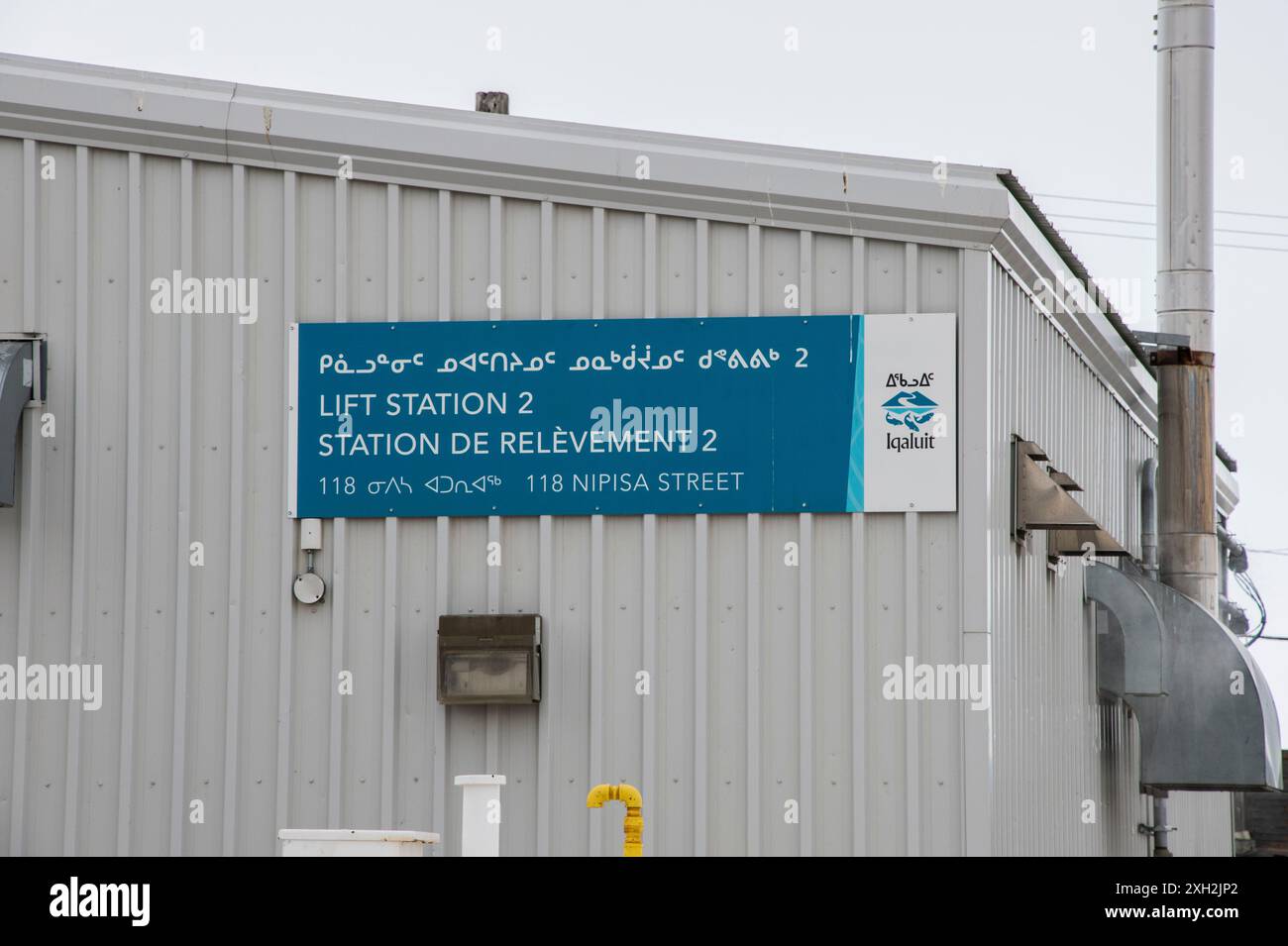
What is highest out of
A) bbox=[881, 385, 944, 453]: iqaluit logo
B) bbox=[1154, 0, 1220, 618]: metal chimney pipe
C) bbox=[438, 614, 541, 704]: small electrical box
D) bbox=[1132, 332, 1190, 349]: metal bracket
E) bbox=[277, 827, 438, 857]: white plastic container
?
bbox=[1154, 0, 1220, 618]: metal chimney pipe

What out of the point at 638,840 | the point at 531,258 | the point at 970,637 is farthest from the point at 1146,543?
the point at 638,840

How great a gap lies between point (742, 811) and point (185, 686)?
3.33 metres

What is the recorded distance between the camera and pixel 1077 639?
14.0 m

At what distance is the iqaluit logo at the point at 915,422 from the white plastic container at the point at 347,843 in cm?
391

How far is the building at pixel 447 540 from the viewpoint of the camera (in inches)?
425

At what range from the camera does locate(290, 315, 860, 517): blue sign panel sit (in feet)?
35.9

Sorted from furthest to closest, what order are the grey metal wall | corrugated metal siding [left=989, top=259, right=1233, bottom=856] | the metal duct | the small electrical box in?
the metal duct < corrugated metal siding [left=989, top=259, right=1233, bottom=856] < the small electrical box < the grey metal wall

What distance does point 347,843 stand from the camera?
8125mm

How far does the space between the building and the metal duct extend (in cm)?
285

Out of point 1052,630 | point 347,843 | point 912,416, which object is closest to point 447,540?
point 912,416

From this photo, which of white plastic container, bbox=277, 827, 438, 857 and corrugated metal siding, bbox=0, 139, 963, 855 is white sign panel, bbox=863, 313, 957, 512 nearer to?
corrugated metal siding, bbox=0, 139, 963, 855

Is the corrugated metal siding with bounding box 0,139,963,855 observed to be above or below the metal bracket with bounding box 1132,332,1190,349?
below

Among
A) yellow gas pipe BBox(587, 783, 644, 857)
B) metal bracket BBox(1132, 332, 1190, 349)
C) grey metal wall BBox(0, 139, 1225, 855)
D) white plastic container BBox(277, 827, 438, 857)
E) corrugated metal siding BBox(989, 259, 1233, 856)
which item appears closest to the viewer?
white plastic container BBox(277, 827, 438, 857)

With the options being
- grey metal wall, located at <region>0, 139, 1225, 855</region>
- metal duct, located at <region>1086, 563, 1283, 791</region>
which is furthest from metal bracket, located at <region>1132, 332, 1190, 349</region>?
grey metal wall, located at <region>0, 139, 1225, 855</region>
